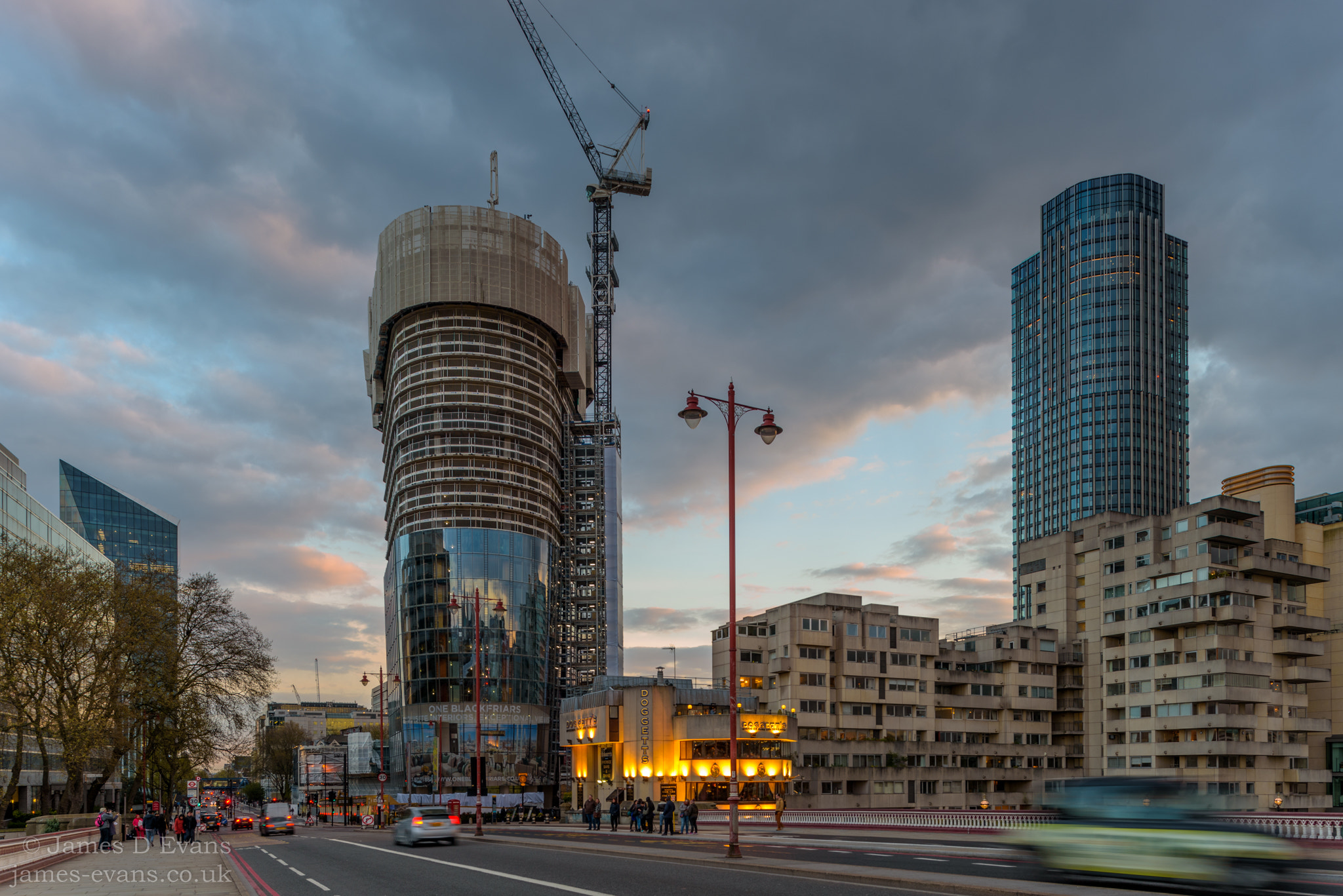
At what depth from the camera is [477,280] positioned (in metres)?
144

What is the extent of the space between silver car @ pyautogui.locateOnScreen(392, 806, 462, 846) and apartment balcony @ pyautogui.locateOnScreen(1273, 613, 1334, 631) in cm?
8382

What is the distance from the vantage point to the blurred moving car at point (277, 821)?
6162cm

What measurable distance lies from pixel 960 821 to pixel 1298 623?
6420 cm

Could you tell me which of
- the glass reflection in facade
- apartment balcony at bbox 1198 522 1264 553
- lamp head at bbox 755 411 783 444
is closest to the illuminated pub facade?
the glass reflection in facade

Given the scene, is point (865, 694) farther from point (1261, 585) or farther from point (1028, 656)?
point (1261, 585)

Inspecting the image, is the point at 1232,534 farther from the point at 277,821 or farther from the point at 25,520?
the point at 25,520

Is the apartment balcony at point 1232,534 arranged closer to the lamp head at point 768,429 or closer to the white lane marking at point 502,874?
the lamp head at point 768,429

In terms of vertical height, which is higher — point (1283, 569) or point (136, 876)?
point (1283, 569)

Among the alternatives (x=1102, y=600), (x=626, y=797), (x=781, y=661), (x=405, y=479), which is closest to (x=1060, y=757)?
(x=1102, y=600)

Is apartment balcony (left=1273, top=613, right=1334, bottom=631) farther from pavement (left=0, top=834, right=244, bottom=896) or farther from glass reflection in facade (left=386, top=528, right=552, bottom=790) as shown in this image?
pavement (left=0, top=834, right=244, bottom=896)

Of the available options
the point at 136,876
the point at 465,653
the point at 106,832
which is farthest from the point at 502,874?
the point at 465,653

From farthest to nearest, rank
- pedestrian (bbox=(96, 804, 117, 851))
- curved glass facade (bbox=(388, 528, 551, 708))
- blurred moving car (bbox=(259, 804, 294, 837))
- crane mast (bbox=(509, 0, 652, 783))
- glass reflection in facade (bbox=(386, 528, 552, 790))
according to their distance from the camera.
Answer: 1. crane mast (bbox=(509, 0, 652, 783))
2. curved glass facade (bbox=(388, 528, 551, 708))
3. glass reflection in facade (bbox=(386, 528, 552, 790))
4. blurred moving car (bbox=(259, 804, 294, 837))
5. pedestrian (bbox=(96, 804, 117, 851))

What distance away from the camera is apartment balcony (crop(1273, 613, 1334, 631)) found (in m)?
92.4

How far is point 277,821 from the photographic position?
203 ft
